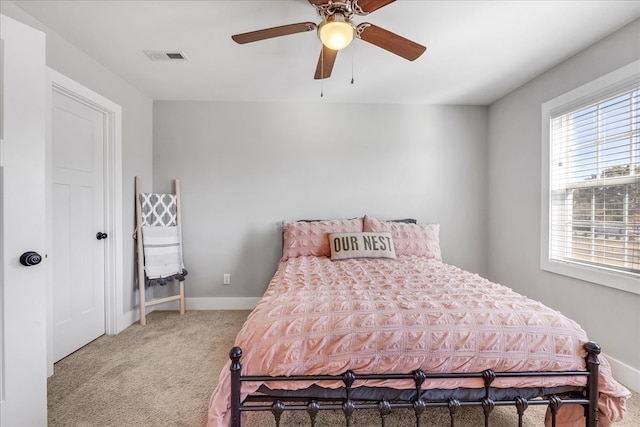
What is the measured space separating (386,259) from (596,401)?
1587 mm

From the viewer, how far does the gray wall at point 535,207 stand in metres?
1.89

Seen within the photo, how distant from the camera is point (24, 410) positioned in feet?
4.11

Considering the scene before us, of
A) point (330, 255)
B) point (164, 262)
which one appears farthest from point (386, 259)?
point (164, 262)

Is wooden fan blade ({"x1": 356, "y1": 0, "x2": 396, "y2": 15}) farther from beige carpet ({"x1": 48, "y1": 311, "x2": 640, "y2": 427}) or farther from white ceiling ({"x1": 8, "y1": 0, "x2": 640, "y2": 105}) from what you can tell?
beige carpet ({"x1": 48, "y1": 311, "x2": 640, "y2": 427})

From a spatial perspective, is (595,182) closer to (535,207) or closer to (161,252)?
(535,207)

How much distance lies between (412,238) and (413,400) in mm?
1849

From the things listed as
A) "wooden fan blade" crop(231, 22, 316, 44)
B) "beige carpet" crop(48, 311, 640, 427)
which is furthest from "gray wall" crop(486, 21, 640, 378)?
"wooden fan blade" crop(231, 22, 316, 44)

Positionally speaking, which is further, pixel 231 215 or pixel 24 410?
pixel 231 215

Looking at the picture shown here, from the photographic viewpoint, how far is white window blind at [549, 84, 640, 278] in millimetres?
1864

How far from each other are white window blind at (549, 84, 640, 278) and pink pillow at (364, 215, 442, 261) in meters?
1.00

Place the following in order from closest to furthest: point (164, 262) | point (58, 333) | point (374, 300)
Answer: point (374, 300) → point (58, 333) → point (164, 262)

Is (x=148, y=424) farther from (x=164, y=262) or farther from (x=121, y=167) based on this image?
(x=121, y=167)

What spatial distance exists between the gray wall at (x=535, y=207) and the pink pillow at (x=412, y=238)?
2.82ft

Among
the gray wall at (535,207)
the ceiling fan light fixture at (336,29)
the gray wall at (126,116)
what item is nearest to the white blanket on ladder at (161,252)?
the gray wall at (126,116)
